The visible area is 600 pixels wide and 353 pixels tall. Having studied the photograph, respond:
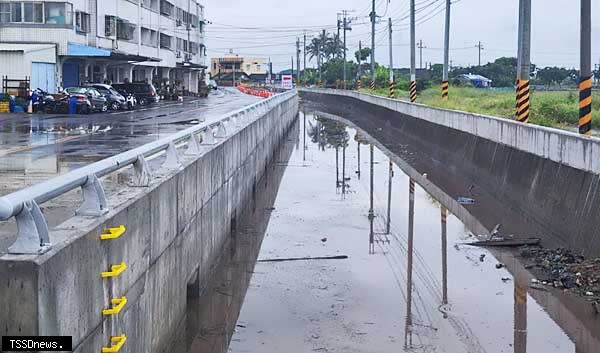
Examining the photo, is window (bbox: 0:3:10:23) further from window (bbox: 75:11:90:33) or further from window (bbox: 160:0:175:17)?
window (bbox: 160:0:175:17)

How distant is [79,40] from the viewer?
57.8m

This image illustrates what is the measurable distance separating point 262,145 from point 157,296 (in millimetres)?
18504

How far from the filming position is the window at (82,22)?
189ft

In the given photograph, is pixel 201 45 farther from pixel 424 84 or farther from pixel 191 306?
pixel 191 306

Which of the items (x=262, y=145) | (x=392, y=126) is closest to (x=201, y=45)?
(x=392, y=126)

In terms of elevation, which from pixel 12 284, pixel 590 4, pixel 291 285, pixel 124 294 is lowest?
pixel 291 285

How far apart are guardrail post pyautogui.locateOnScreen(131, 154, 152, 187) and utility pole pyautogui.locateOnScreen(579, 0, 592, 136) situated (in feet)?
33.0

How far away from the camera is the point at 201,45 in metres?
119

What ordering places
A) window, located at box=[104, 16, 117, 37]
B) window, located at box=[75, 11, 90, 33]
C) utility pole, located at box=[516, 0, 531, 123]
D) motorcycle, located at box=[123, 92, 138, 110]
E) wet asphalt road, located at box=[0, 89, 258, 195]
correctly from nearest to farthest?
wet asphalt road, located at box=[0, 89, 258, 195] < utility pole, located at box=[516, 0, 531, 123] < motorcycle, located at box=[123, 92, 138, 110] < window, located at box=[75, 11, 90, 33] < window, located at box=[104, 16, 117, 37]

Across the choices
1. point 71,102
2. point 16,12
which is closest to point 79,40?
point 16,12

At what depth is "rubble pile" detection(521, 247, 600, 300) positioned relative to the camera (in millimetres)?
11688

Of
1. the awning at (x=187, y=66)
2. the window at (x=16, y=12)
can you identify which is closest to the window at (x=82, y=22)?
the window at (x=16, y=12)

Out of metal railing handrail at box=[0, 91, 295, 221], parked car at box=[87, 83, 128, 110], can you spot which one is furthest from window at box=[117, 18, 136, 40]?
metal railing handrail at box=[0, 91, 295, 221]

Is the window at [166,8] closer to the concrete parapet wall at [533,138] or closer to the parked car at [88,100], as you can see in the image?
the parked car at [88,100]
